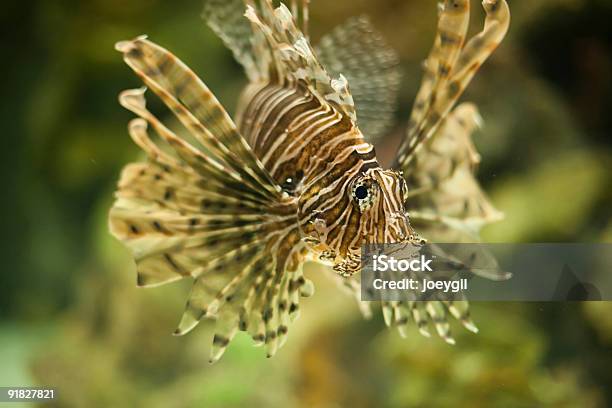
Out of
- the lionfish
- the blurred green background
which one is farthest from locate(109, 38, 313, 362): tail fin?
the blurred green background

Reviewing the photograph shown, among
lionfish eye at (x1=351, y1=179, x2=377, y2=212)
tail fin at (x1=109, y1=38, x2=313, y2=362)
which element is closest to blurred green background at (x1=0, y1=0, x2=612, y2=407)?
tail fin at (x1=109, y1=38, x2=313, y2=362)

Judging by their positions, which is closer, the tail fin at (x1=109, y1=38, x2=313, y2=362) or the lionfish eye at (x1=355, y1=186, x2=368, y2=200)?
the lionfish eye at (x1=355, y1=186, x2=368, y2=200)

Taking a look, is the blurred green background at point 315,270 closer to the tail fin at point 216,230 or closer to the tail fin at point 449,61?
the tail fin at point 216,230

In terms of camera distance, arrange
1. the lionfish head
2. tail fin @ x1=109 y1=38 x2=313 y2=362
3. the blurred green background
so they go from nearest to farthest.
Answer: the lionfish head < tail fin @ x1=109 y1=38 x2=313 y2=362 < the blurred green background

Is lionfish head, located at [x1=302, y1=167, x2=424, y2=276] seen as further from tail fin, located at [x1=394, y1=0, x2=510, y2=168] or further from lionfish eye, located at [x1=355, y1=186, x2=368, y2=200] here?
tail fin, located at [x1=394, y1=0, x2=510, y2=168]

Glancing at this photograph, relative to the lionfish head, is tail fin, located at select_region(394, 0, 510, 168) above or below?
above

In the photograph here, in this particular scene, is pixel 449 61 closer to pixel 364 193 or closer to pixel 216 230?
pixel 364 193

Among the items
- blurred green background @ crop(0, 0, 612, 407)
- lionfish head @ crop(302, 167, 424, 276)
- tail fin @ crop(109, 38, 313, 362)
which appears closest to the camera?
lionfish head @ crop(302, 167, 424, 276)

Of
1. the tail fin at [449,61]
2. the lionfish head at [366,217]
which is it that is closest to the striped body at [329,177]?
the lionfish head at [366,217]
